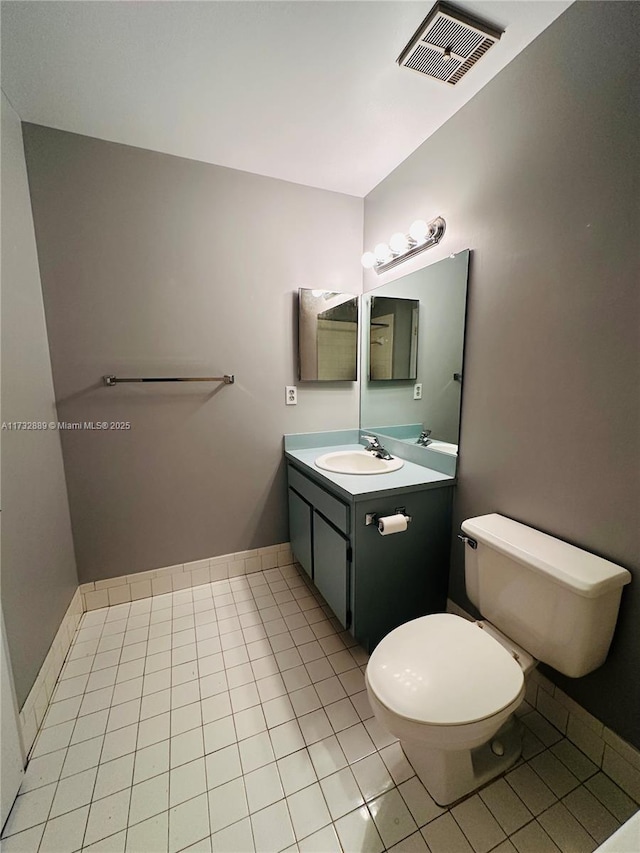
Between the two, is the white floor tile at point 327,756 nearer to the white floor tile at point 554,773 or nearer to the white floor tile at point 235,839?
the white floor tile at point 235,839

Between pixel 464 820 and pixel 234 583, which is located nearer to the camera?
pixel 464 820

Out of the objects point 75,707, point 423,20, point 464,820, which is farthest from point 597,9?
point 75,707

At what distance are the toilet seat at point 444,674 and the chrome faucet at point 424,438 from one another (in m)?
0.87

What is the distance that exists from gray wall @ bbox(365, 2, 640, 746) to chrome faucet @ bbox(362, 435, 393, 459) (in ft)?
1.70

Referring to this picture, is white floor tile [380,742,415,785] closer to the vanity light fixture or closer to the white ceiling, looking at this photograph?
the vanity light fixture

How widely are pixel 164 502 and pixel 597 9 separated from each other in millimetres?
2543

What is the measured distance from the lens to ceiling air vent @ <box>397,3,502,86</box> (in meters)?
1.06

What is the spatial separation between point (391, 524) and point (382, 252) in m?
1.50

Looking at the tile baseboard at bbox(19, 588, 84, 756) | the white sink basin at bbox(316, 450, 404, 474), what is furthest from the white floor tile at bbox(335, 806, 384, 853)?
the white sink basin at bbox(316, 450, 404, 474)

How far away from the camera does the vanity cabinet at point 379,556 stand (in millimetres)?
1422

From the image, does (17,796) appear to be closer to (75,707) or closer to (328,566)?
(75,707)

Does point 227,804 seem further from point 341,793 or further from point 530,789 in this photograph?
point 530,789

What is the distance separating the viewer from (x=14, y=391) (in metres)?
1.28

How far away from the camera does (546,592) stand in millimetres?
1043
